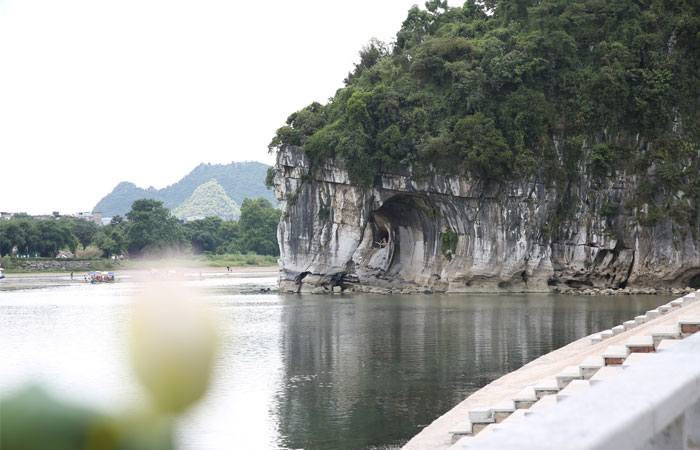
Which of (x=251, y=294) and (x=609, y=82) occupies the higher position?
(x=609, y=82)

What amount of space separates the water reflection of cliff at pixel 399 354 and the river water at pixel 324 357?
47mm

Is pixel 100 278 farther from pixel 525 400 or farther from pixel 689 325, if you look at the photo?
pixel 689 325

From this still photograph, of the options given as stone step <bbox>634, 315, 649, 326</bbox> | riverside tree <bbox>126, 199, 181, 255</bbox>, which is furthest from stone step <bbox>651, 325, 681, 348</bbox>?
riverside tree <bbox>126, 199, 181, 255</bbox>

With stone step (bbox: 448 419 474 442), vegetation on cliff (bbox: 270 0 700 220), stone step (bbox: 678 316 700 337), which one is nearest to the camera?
stone step (bbox: 678 316 700 337)

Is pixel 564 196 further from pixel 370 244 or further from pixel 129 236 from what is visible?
pixel 129 236

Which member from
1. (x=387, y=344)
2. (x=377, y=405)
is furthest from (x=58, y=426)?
(x=387, y=344)

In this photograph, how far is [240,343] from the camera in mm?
25719

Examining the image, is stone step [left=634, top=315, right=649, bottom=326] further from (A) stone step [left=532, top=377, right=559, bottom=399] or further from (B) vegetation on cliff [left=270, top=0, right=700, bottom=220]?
(B) vegetation on cliff [left=270, top=0, right=700, bottom=220]

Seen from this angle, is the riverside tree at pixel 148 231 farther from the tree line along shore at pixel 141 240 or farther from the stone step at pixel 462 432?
the stone step at pixel 462 432

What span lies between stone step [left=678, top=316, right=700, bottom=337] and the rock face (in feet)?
125

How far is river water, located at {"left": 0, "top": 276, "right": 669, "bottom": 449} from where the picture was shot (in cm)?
1420

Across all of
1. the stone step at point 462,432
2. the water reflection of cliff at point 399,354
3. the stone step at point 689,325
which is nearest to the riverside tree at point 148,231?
the water reflection of cliff at point 399,354

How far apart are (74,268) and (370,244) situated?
160 feet

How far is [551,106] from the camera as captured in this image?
153ft
